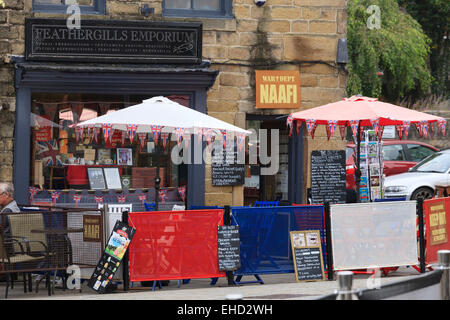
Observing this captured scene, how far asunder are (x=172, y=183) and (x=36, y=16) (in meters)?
3.79

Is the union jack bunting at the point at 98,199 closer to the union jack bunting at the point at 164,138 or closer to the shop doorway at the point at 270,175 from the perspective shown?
the union jack bunting at the point at 164,138

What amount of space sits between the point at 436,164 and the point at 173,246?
37.8 feet

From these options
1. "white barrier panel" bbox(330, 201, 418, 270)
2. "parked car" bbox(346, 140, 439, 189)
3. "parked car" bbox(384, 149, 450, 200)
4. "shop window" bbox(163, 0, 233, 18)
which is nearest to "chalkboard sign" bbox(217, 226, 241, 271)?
"white barrier panel" bbox(330, 201, 418, 270)

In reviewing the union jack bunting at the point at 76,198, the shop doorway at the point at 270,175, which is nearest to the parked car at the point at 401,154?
the shop doorway at the point at 270,175

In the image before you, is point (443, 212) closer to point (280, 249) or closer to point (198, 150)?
point (280, 249)

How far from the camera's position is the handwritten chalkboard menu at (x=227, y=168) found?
49.0 ft

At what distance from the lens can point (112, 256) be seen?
1089 cm

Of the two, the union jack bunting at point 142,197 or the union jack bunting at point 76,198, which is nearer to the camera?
the union jack bunting at point 76,198

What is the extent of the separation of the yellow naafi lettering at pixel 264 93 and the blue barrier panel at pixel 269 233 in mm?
4001

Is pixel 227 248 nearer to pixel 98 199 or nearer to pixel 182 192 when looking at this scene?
pixel 182 192

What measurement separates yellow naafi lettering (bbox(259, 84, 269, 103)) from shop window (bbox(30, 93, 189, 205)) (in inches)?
53.6

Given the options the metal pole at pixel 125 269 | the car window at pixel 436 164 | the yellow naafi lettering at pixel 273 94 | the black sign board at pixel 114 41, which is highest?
the black sign board at pixel 114 41

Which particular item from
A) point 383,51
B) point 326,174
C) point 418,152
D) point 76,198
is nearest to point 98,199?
point 76,198
